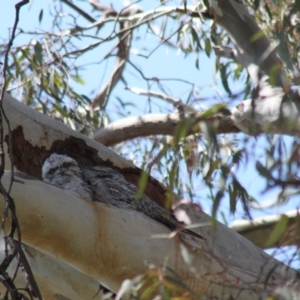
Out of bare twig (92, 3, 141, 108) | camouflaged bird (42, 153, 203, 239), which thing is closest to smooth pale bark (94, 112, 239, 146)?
bare twig (92, 3, 141, 108)

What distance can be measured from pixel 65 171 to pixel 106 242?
802mm

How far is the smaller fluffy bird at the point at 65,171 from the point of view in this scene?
275cm

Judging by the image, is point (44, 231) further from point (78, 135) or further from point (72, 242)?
point (78, 135)

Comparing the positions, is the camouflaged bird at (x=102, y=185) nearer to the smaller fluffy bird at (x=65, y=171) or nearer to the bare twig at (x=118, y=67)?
the smaller fluffy bird at (x=65, y=171)

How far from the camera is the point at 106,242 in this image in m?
2.07

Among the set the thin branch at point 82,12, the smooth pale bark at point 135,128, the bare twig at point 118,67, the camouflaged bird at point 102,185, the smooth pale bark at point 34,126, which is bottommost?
the camouflaged bird at point 102,185

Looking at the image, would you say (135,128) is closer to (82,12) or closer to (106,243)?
(82,12)

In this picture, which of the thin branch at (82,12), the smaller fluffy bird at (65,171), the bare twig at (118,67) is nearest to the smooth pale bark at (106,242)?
the smaller fluffy bird at (65,171)

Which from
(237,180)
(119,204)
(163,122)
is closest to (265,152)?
(237,180)

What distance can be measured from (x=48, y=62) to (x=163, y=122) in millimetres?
813

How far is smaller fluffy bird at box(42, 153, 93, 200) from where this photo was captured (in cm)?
275

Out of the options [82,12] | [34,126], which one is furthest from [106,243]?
[82,12]

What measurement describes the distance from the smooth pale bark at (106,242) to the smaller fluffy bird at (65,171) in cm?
57

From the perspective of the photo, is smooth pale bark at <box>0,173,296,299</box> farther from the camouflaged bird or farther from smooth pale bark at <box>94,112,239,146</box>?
smooth pale bark at <box>94,112,239,146</box>
